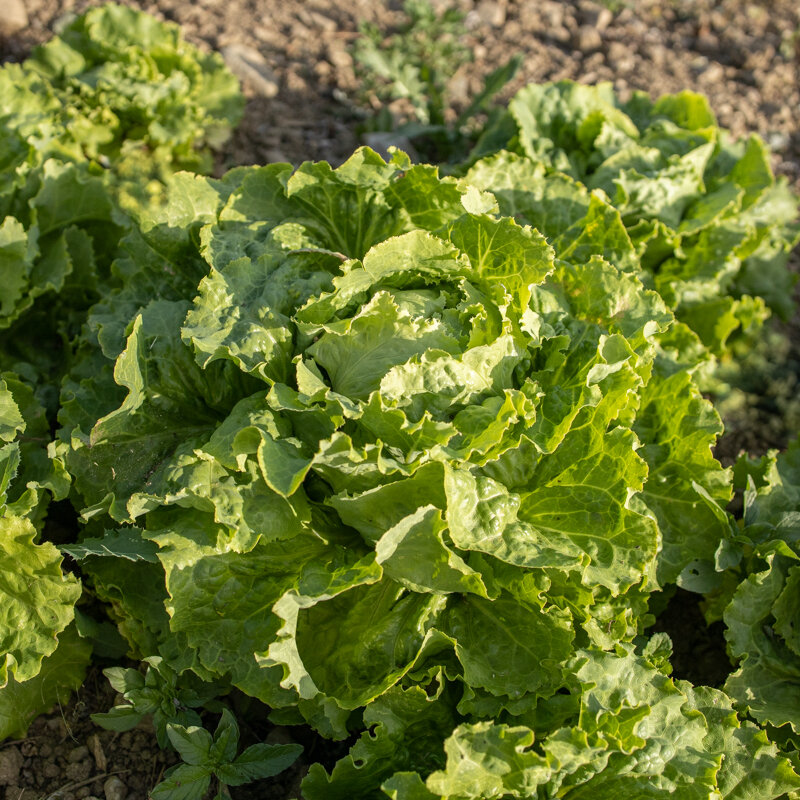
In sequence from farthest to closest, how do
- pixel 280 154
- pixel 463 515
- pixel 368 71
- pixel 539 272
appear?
1. pixel 368 71
2. pixel 280 154
3. pixel 539 272
4. pixel 463 515

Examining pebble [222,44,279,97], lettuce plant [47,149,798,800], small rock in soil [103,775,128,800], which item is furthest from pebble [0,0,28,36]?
small rock in soil [103,775,128,800]

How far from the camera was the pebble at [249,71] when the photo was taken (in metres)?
6.21

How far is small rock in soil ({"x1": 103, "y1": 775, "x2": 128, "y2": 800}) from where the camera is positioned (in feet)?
11.7

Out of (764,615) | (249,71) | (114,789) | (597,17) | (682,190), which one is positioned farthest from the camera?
(597,17)

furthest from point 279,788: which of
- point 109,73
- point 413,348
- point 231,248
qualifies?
point 109,73

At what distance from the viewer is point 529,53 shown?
6.86 m

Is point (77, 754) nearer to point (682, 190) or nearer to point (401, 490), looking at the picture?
point (401, 490)

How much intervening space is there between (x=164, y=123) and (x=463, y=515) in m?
3.80

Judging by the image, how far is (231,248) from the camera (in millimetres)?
3631

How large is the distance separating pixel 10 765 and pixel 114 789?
48cm

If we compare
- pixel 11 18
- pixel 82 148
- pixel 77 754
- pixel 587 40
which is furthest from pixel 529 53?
pixel 77 754

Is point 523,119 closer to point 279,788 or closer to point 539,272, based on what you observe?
point 539,272

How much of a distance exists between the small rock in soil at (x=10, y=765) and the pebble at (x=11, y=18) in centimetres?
503

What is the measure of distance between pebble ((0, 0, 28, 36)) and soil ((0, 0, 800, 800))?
0.06 meters
